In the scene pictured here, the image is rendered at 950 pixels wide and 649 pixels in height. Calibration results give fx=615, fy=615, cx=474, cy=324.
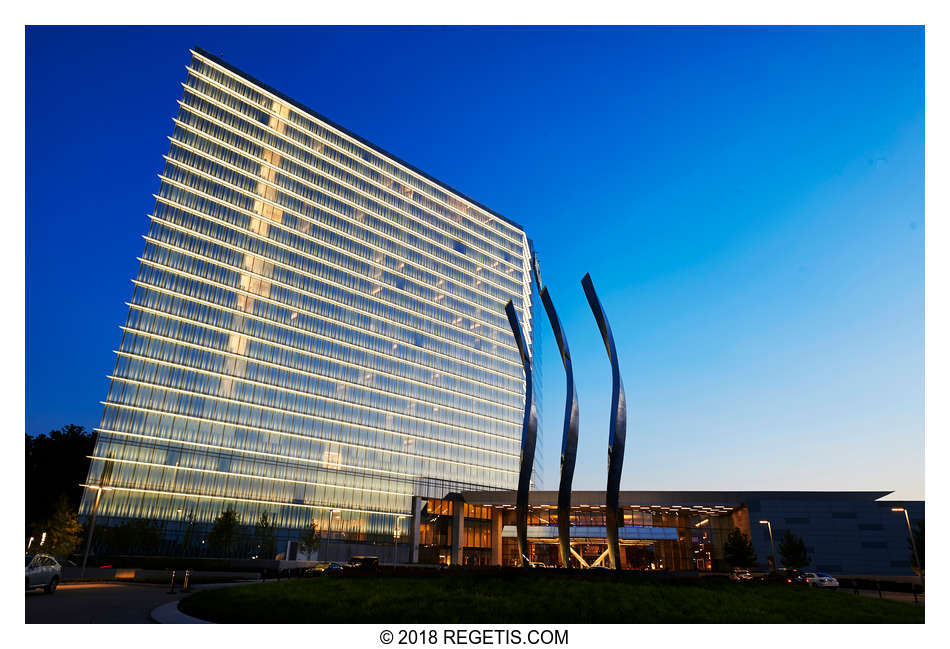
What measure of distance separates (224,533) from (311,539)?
13182 mm

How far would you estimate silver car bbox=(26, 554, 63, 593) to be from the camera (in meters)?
22.9

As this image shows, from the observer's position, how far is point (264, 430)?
296ft

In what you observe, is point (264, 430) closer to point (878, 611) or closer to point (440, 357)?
point (440, 357)

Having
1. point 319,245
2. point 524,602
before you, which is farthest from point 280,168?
point 524,602

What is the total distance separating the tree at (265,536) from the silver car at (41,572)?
6375 centimetres

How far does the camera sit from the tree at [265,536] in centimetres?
8544

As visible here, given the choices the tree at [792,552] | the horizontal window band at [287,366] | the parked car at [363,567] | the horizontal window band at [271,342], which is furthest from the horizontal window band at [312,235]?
the tree at [792,552]

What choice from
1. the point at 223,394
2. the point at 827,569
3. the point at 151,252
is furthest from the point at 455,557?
the point at 151,252

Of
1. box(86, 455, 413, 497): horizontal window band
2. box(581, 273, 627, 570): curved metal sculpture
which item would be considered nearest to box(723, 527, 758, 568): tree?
box(581, 273, 627, 570): curved metal sculpture

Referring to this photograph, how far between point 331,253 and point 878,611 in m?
95.0

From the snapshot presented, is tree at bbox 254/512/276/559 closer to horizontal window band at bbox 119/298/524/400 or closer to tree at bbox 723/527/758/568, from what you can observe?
horizontal window band at bbox 119/298/524/400

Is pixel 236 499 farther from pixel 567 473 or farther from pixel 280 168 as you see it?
pixel 567 473

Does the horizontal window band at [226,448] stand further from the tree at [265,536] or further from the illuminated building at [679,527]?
the illuminated building at [679,527]

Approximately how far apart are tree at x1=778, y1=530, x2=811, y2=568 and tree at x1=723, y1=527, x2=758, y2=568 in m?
3.00
